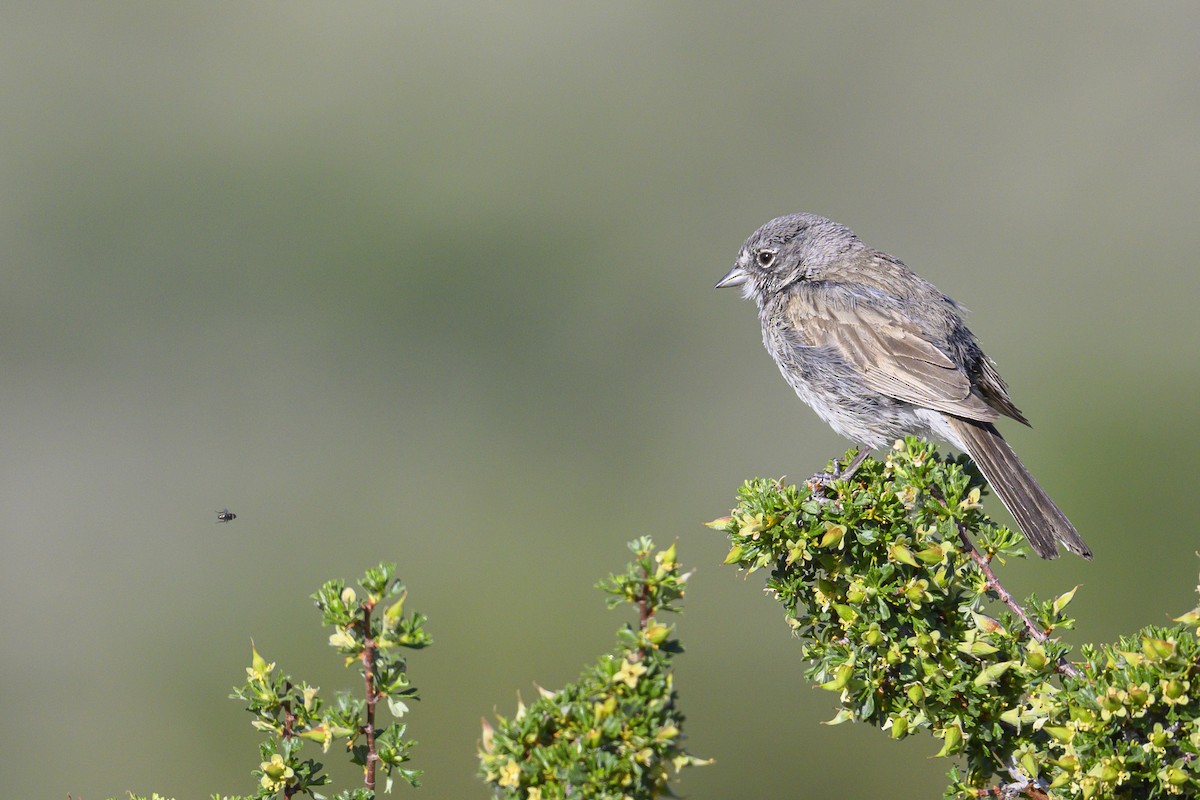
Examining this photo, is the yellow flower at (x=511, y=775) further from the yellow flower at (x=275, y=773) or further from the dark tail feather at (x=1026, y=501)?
the dark tail feather at (x=1026, y=501)

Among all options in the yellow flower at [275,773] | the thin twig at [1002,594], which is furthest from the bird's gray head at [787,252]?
the yellow flower at [275,773]

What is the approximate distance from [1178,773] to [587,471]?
705 inches

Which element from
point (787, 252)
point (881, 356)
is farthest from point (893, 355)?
point (787, 252)

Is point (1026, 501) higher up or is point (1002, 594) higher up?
point (1026, 501)

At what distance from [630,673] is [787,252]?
5274mm

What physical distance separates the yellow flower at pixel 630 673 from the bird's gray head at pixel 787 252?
16.4 feet

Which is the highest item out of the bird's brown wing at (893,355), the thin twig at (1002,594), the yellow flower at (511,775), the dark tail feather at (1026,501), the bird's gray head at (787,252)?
the bird's gray head at (787,252)

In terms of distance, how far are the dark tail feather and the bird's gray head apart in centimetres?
177

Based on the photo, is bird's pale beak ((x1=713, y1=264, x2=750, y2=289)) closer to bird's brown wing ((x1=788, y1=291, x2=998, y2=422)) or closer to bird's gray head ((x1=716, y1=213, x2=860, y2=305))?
bird's gray head ((x1=716, y1=213, x2=860, y2=305))

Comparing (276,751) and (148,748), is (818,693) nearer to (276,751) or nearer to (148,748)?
(148,748)

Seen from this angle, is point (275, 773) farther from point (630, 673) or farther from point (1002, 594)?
point (1002, 594)

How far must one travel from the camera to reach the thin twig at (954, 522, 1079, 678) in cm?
337

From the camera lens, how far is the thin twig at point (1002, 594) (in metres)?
3.37

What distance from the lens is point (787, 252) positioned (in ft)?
25.1
